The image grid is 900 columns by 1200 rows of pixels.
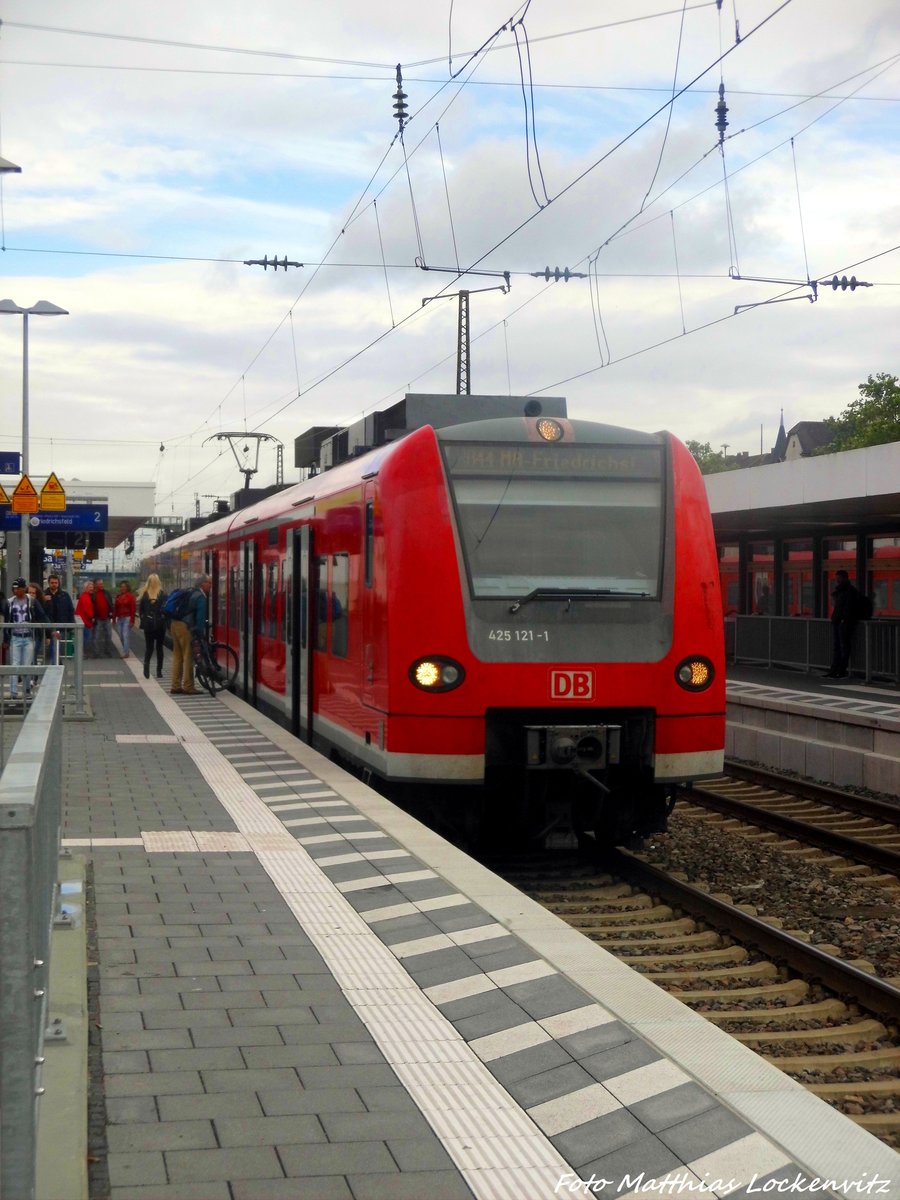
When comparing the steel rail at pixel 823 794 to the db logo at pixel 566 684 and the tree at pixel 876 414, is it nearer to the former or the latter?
the db logo at pixel 566 684

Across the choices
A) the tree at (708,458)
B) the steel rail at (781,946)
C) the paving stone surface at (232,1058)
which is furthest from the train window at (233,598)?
the tree at (708,458)

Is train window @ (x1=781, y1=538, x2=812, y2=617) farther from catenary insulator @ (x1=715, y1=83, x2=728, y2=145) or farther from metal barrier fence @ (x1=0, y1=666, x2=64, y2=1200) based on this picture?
metal barrier fence @ (x1=0, y1=666, x2=64, y2=1200)

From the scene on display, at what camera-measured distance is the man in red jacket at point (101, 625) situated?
30.3 meters

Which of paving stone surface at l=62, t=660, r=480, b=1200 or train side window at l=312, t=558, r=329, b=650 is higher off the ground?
train side window at l=312, t=558, r=329, b=650

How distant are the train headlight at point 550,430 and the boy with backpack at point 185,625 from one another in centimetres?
1080

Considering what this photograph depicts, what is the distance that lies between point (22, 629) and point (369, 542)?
5.72 m

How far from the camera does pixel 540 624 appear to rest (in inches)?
368

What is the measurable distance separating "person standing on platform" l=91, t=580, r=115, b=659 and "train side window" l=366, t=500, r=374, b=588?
20786mm

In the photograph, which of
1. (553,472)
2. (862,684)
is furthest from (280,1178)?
(862,684)

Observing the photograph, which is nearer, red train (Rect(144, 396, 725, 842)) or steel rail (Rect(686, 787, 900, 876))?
red train (Rect(144, 396, 725, 842))

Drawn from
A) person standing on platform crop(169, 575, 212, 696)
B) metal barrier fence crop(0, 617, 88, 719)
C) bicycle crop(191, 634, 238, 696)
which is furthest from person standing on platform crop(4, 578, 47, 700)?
bicycle crop(191, 634, 238, 696)

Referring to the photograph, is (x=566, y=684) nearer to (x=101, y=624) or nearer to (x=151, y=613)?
(x=151, y=613)

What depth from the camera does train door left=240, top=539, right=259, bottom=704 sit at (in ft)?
62.8

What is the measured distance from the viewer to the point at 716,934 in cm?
797
